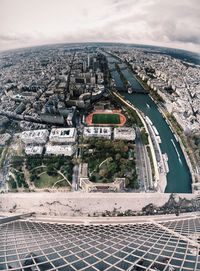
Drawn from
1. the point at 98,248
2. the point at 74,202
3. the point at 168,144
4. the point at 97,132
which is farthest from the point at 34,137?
the point at 98,248

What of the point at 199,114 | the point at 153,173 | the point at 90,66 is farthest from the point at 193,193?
the point at 90,66

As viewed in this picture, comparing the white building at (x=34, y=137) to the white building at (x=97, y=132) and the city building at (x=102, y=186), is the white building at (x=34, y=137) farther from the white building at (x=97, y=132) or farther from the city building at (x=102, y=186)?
the city building at (x=102, y=186)

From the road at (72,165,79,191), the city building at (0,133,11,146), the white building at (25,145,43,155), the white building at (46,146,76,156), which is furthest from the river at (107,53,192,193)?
the city building at (0,133,11,146)

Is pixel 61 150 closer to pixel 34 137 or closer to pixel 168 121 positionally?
pixel 34 137

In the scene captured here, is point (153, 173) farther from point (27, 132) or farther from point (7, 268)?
point (7, 268)

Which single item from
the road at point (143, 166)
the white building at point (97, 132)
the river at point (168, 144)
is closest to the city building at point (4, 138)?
the white building at point (97, 132)

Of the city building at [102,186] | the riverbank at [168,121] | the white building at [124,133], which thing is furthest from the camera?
the white building at [124,133]

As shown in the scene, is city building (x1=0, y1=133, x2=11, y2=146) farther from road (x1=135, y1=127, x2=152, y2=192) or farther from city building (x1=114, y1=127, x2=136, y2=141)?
road (x1=135, y1=127, x2=152, y2=192)
